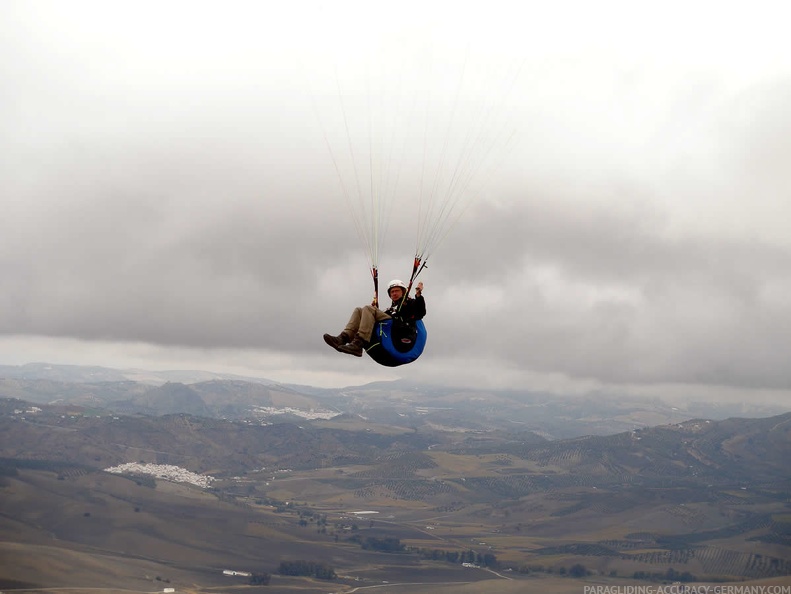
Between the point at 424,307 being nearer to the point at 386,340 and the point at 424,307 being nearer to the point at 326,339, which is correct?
the point at 386,340

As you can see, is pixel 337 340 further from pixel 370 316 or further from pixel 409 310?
pixel 409 310

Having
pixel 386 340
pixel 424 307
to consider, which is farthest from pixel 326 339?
pixel 424 307

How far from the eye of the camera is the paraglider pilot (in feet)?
119

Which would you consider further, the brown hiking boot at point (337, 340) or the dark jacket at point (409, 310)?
the dark jacket at point (409, 310)

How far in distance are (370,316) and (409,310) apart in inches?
92.7

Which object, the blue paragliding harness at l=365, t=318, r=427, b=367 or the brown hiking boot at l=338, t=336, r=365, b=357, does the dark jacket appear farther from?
the brown hiking boot at l=338, t=336, r=365, b=357

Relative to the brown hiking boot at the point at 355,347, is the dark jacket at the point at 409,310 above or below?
above

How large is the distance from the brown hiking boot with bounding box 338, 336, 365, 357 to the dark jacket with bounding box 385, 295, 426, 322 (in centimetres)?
211

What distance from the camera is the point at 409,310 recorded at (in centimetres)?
3809

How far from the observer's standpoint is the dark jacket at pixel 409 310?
37750mm

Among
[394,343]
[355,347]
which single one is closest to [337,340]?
[355,347]

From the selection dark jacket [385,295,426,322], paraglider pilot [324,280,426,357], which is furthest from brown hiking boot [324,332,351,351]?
dark jacket [385,295,426,322]

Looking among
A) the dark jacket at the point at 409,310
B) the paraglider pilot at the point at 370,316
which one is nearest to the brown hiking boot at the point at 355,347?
the paraglider pilot at the point at 370,316

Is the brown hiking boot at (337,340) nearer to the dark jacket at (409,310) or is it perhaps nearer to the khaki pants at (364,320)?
the khaki pants at (364,320)
